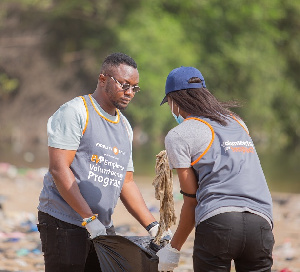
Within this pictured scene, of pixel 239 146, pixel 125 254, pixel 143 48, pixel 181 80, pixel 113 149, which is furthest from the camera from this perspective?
pixel 143 48

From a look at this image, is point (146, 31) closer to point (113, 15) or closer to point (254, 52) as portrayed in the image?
point (113, 15)

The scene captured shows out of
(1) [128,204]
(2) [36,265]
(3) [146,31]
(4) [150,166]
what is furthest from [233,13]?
(1) [128,204]

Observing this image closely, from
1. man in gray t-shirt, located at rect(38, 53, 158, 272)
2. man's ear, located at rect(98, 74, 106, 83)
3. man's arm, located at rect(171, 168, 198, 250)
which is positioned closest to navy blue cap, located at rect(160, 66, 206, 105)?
man's arm, located at rect(171, 168, 198, 250)

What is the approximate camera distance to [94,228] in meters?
3.55

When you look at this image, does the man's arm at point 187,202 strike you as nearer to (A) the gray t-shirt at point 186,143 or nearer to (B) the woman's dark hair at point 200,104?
(A) the gray t-shirt at point 186,143

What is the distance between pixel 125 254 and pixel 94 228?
22cm

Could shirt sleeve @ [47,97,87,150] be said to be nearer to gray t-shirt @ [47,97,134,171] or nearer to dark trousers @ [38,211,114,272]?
gray t-shirt @ [47,97,134,171]

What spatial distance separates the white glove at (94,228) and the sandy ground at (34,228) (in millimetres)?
3128

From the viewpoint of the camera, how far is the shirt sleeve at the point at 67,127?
3.59 metres

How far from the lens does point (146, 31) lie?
30.2 m

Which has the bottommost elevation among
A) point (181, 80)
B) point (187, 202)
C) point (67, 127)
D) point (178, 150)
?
point (187, 202)

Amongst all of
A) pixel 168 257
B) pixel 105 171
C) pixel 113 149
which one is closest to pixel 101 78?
pixel 113 149

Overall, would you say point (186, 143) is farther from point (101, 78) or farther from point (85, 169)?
point (101, 78)

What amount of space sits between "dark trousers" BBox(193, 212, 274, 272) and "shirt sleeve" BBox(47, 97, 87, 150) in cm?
91
